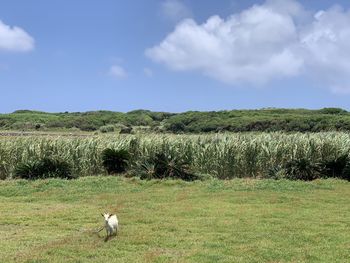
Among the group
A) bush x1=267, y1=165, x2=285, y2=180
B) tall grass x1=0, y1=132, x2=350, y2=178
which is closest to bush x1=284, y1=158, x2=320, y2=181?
bush x1=267, y1=165, x2=285, y2=180

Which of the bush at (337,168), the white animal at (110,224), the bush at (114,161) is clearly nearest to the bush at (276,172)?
the bush at (337,168)

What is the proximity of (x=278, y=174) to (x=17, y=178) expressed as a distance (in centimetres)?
859

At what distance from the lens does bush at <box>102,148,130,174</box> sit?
1730 cm

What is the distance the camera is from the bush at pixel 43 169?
16328 mm

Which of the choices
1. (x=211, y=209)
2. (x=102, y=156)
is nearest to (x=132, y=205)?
(x=211, y=209)

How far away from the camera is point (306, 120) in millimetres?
46562

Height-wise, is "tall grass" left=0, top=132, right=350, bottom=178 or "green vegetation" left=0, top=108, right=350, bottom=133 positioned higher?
"green vegetation" left=0, top=108, right=350, bottom=133

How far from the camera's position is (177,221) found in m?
9.41

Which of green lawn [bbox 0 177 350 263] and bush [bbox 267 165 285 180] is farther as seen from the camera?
bush [bbox 267 165 285 180]

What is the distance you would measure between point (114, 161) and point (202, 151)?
3.10 meters

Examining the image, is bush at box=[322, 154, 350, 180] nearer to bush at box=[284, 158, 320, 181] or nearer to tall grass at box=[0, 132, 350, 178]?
bush at box=[284, 158, 320, 181]

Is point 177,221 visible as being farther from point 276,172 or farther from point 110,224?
point 276,172

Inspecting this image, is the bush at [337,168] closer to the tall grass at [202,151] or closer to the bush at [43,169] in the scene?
the tall grass at [202,151]

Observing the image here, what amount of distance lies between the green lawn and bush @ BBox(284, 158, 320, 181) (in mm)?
998
